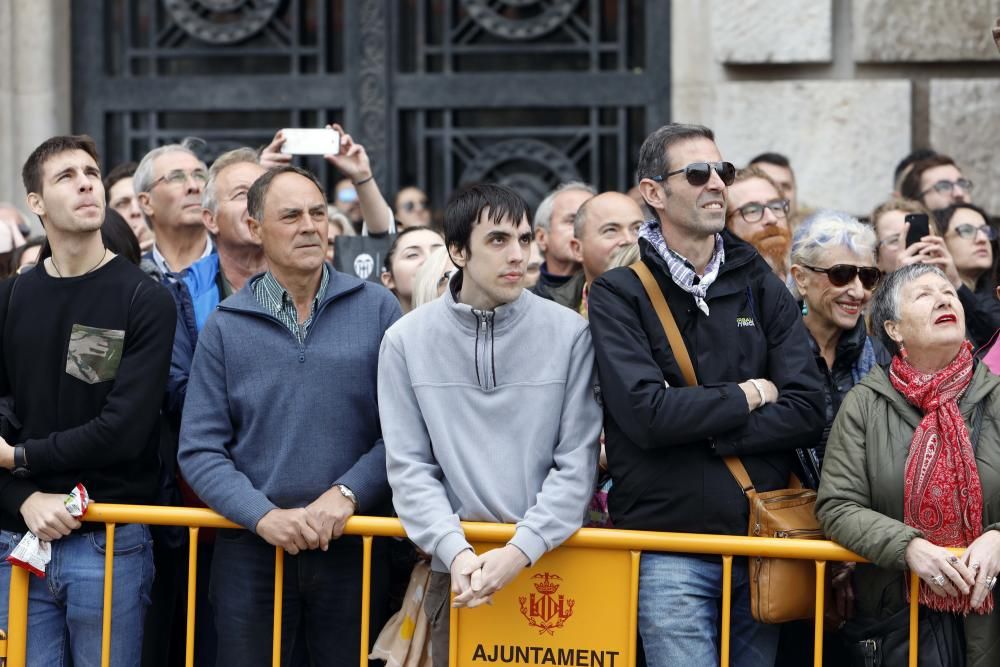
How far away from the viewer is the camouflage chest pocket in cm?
423

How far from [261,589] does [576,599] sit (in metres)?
0.90

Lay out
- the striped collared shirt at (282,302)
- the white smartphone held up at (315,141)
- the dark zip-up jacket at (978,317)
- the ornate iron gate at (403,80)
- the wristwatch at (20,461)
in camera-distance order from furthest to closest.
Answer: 1. the ornate iron gate at (403,80)
2. the white smartphone held up at (315,141)
3. the dark zip-up jacket at (978,317)
4. the striped collared shirt at (282,302)
5. the wristwatch at (20,461)

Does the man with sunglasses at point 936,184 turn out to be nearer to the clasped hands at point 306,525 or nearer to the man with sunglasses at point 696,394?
the man with sunglasses at point 696,394

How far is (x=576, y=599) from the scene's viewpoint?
3984 millimetres

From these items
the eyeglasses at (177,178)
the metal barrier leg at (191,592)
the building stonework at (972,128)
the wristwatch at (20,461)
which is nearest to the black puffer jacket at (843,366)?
the metal barrier leg at (191,592)

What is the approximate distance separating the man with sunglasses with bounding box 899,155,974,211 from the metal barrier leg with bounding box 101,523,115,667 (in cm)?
354

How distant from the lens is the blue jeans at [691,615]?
3857 mm

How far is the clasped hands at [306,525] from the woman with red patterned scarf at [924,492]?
4.31 ft

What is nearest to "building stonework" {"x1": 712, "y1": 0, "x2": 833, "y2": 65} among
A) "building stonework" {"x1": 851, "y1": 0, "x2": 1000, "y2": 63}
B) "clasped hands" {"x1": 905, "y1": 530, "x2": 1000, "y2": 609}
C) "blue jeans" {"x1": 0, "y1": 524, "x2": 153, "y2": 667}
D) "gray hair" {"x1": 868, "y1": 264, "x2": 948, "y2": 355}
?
"building stonework" {"x1": 851, "y1": 0, "x2": 1000, "y2": 63}

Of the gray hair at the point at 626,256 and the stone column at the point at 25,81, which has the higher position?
the stone column at the point at 25,81

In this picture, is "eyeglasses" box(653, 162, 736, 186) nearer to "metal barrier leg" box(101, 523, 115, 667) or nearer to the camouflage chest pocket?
the camouflage chest pocket

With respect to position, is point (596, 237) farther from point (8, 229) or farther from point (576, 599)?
point (8, 229)

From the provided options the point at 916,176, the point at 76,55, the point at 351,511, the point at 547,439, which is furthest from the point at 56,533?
the point at 76,55

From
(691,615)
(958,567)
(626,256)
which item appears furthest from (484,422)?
(958,567)
